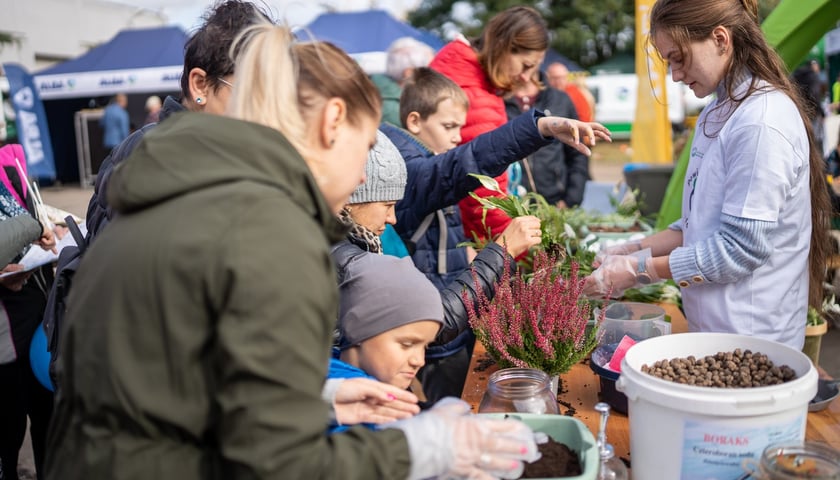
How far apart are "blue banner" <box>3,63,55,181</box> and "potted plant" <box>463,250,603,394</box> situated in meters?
13.3

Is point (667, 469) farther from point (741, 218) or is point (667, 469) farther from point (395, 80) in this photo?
point (395, 80)

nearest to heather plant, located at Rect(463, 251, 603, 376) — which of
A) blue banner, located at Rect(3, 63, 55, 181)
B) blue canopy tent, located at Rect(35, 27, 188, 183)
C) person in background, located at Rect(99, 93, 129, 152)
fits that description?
blue canopy tent, located at Rect(35, 27, 188, 183)

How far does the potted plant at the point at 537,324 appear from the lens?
1818 millimetres

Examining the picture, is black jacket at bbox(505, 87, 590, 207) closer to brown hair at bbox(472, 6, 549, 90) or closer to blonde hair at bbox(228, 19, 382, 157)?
brown hair at bbox(472, 6, 549, 90)

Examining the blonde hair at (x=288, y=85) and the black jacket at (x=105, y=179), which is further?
the black jacket at (x=105, y=179)

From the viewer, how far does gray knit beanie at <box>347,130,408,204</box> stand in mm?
1954

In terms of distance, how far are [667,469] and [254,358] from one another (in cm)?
83

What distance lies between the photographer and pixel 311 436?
0.89m

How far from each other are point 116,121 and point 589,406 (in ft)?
45.7

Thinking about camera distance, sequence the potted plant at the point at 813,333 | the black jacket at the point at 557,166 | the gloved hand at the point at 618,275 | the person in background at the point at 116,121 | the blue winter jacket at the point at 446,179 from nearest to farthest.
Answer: the gloved hand at the point at 618,275 → the blue winter jacket at the point at 446,179 → the potted plant at the point at 813,333 → the black jacket at the point at 557,166 → the person in background at the point at 116,121

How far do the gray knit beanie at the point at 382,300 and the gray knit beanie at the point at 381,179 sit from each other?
38 cm

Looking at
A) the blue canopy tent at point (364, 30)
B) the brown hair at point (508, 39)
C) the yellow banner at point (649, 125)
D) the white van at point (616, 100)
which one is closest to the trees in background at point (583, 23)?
the white van at point (616, 100)

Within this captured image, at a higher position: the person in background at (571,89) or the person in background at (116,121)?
the person in background at (571,89)

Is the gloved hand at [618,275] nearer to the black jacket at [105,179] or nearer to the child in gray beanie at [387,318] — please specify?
the child in gray beanie at [387,318]
